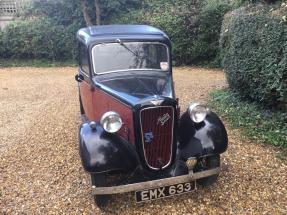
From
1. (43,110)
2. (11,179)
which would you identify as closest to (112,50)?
(11,179)

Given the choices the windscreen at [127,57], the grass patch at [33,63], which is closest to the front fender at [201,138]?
the windscreen at [127,57]

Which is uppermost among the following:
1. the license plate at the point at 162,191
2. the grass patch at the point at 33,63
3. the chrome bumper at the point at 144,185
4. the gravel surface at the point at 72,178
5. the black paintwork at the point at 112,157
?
the black paintwork at the point at 112,157

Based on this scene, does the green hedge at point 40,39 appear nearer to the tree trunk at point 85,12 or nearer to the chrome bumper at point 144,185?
the tree trunk at point 85,12

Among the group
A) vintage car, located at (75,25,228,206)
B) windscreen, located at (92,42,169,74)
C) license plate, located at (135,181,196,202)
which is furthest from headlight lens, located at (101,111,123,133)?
windscreen, located at (92,42,169,74)

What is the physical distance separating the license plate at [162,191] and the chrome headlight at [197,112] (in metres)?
0.77

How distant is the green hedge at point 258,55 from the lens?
19.1ft

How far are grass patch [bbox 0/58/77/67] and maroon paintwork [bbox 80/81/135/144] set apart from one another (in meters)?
9.94

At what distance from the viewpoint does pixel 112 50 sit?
5.03 meters

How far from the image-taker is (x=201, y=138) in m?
4.21

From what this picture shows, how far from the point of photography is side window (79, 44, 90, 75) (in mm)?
5226

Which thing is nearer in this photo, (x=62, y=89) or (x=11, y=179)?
(x=11, y=179)

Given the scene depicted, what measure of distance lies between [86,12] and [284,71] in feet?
37.6

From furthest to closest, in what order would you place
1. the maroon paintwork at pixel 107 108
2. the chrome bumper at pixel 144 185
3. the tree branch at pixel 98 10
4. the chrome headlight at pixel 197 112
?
the tree branch at pixel 98 10 < the chrome headlight at pixel 197 112 < the maroon paintwork at pixel 107 108 < the chrome bumper at pixel 144 185

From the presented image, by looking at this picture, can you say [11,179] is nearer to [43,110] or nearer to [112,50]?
[112,50]
